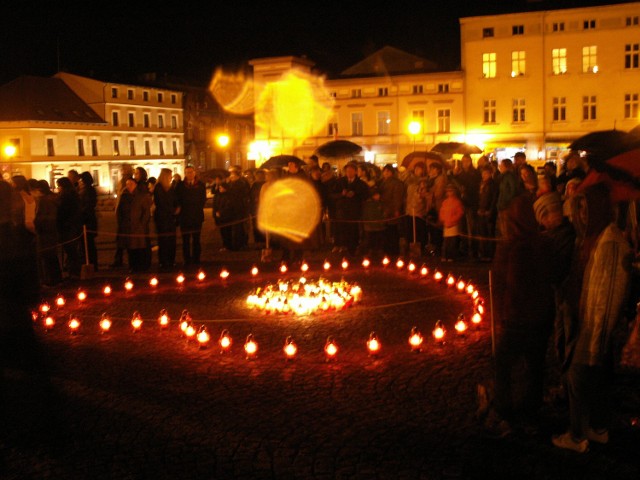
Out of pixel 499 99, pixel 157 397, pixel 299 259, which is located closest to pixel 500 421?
pixel 157 397

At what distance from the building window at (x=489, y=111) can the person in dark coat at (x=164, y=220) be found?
35216mm

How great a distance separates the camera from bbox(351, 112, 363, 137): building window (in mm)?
51875

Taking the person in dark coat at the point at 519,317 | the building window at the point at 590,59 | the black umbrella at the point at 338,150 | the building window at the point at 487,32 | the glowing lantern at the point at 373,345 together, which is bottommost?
the glowing lantern at the point at 373,345

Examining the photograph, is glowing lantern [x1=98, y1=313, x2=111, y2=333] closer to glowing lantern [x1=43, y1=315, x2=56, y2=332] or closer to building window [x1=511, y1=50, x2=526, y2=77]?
glowing lantern [x1=43, y1=315, x2=56, y2=332]

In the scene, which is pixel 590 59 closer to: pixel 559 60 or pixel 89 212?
pixel 559 60

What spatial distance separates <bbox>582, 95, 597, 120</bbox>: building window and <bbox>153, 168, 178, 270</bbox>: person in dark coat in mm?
35935

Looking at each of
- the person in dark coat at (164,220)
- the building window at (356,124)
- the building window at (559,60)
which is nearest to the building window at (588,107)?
the building window at (559,60)

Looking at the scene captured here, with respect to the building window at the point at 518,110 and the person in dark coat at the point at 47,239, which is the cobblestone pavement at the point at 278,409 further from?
the building window at the point at 518,110

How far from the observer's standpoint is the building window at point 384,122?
50.8 metres

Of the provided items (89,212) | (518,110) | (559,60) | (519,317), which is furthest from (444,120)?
(519,317)

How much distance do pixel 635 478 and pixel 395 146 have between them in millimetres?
46318

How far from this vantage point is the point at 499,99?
46.7 m

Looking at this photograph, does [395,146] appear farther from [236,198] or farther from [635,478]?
[635,478]

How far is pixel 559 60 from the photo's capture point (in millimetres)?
45125
